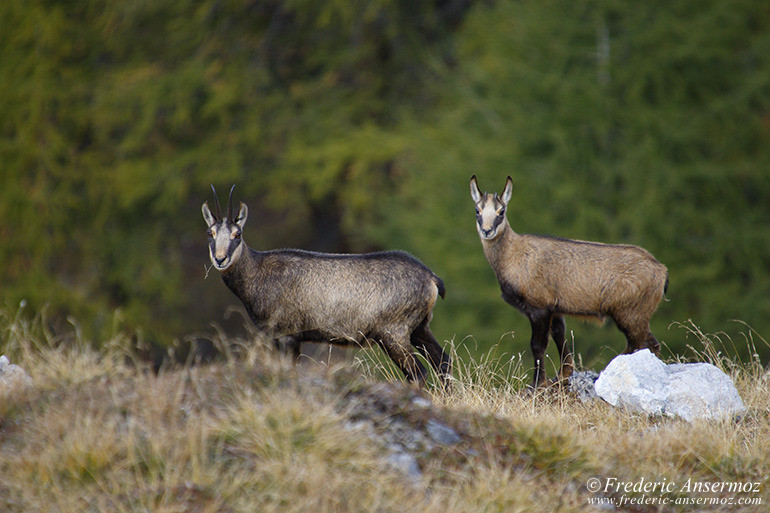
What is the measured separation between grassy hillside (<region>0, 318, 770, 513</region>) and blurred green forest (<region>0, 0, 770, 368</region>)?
40.9 feet

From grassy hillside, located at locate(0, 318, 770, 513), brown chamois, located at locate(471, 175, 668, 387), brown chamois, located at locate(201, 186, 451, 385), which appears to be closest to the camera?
grassy hillside, located at locate(0, 318, 770, 513)

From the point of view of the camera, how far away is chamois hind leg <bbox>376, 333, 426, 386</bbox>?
777cm

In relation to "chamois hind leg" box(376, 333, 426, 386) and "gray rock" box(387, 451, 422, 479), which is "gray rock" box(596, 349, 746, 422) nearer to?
"chamois hind leg" box(376, 333, 426, 386)

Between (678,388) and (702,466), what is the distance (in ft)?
3.72

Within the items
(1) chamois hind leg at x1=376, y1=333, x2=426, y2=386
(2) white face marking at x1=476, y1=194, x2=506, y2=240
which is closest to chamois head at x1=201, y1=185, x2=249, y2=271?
(1) chamois hind leg at x1=376, y1=333, x2=426, y2=386

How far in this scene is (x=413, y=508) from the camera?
516cm

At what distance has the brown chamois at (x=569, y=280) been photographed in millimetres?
8031

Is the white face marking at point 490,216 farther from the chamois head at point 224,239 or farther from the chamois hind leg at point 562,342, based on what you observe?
the chamois head at point 224,239

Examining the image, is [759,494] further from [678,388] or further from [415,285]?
[415,285]

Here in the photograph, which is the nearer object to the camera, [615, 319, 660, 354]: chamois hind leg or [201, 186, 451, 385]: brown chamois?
[201, 186, 451, 385]: brown chamois

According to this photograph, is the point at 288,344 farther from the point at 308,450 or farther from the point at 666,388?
the point at 666,388

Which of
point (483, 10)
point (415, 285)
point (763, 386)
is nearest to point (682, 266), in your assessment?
point (483, 10)

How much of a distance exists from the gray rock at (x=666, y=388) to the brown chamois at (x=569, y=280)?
0.49m

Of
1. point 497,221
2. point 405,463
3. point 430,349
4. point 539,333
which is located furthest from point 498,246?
point 405,463
